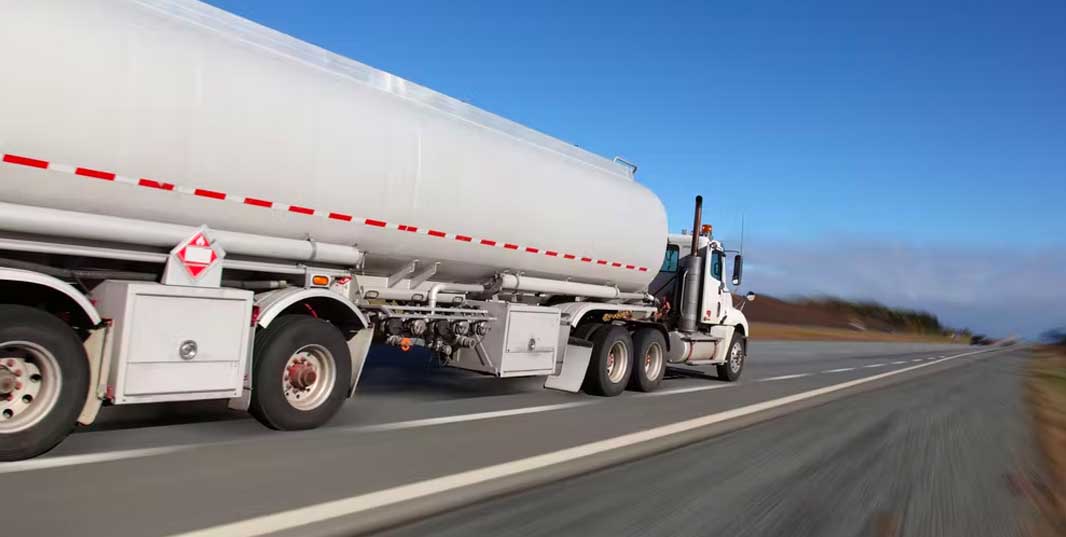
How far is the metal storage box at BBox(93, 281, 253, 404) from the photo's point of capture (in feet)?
19.4

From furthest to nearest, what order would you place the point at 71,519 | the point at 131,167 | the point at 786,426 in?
1. the point at 786,426
2. the point at 131,167
3. the point at 71,519

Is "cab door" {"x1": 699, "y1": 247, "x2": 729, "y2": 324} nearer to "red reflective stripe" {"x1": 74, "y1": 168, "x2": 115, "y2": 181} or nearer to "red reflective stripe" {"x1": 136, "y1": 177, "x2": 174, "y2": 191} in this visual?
"red reflective stripe" {"x1": 136, "y1": 177, "x2": 174, "y2": 191}

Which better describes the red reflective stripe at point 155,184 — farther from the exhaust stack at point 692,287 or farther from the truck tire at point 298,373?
the exhaust stack at point 692,287

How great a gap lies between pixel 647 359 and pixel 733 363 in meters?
3.82

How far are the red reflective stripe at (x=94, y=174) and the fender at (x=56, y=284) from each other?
2.53 ft

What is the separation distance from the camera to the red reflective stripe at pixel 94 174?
5758 millimetres

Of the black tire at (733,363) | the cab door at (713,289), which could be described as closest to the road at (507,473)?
the cab door at (713,289)

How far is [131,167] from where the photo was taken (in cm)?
603

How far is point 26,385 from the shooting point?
17.9 feet

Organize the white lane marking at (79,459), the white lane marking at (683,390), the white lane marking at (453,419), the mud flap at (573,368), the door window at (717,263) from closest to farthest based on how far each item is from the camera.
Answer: the white lane marking at (79,459), the white lane marking at (453,419), the mud flap at (573,368), the white lane marking at (683,390), the door window at (717,263)

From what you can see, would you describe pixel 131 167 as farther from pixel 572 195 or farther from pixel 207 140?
pixel 572 195

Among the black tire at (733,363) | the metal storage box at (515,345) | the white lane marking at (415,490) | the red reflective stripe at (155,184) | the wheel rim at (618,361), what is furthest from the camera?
the black tire at (733,363)

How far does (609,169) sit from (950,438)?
584 centimetres

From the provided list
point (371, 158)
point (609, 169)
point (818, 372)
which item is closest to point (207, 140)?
point (371, 158)
